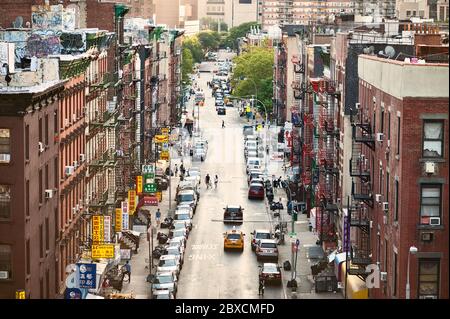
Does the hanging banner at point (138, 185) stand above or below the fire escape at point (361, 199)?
below

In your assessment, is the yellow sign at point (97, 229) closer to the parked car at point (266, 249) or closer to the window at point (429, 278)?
the parked car at point (266, 249)

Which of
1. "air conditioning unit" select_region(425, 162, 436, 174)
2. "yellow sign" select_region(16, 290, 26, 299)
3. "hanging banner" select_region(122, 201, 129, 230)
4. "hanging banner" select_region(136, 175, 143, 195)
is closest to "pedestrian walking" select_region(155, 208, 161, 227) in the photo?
"hanging banner" select_region(136, 175, 143, 195)

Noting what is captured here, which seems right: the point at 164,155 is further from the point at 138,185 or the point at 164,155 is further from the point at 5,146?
the point at 5,146

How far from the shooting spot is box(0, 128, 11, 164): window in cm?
5634

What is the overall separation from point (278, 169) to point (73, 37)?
65.8 metres

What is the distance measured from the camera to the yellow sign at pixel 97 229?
250 ft

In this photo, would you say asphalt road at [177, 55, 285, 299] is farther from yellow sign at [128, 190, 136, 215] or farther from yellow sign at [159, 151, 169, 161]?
yellow sign at [128, 190, 136, 215]

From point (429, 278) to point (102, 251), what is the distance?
23.9 m

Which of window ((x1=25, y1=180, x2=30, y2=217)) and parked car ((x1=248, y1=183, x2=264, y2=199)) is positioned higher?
window ((x1=25, y1=180, x2=30, y2=217))

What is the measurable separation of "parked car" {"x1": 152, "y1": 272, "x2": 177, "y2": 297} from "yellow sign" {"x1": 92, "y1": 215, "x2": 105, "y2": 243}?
3.83 m

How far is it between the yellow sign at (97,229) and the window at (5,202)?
64.0ft

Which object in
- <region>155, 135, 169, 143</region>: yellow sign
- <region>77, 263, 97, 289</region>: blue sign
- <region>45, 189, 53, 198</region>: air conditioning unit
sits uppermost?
<region>45, 189, 53, 198</region>: air conditioning unit

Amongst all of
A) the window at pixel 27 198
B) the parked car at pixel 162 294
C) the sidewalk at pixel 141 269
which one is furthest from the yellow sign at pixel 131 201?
the window at pixel 27 198

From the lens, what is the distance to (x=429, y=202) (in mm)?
54125
